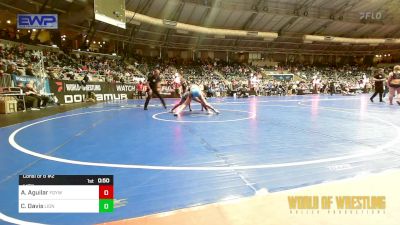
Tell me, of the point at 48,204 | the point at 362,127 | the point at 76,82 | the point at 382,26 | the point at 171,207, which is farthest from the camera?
the point at 382,26

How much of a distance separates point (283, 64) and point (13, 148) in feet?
154

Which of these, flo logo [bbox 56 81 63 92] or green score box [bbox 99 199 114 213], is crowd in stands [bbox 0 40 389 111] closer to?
flo logo [bbox 56 81 63 92]

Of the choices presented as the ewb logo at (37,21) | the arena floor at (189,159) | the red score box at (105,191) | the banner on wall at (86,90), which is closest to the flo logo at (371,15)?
the banner on wall at (86,90)

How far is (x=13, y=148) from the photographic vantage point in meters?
5.32

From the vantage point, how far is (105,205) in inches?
99.8

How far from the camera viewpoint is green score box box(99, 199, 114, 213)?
2.50m

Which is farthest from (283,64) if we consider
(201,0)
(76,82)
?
(76,82)

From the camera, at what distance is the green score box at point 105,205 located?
8.20 ft

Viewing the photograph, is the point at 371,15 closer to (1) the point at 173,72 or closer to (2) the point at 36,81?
(1) the point at 173,72

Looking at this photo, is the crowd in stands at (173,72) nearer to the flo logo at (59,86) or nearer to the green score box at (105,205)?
the flo logo at (59,86)

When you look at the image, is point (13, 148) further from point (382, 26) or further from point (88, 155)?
point (382, 26)
